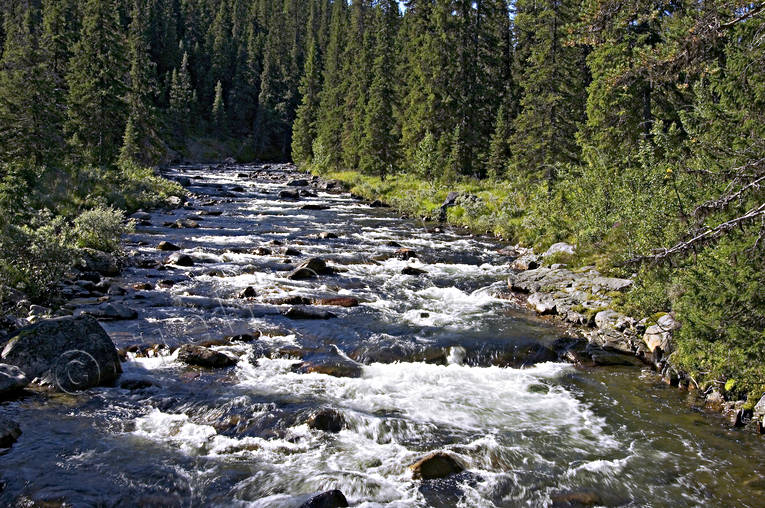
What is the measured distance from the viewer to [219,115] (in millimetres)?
96500

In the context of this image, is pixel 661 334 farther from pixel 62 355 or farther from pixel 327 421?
pixel 62 355

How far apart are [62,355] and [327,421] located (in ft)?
17.6

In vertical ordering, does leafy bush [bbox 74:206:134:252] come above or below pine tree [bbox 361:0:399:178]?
below

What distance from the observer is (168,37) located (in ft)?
338

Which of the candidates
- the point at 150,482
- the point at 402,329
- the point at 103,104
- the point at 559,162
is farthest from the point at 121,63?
the point at 150,482

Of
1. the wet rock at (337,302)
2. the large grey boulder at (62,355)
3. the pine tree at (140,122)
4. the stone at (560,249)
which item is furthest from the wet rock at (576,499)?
the pine tree at (140,122)

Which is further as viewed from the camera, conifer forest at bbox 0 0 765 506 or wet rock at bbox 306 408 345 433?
wet rock at bbox 306 408 345 433

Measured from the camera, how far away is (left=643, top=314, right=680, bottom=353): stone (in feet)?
36.8

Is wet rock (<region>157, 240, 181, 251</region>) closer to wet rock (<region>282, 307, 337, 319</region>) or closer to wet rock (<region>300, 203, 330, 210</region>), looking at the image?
wet rock (<region>282, 307, 337, 319</region>)

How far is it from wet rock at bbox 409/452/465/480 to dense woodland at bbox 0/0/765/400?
3.98 metres

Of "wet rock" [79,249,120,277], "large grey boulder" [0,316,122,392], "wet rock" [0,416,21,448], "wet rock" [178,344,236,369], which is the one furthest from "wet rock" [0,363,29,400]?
"wet rock" [79,249,120,277]

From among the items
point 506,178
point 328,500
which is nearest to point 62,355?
point 328,500

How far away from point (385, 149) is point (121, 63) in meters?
23.6

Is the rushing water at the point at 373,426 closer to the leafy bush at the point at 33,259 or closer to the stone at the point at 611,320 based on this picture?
the stone at the point at 611,320
